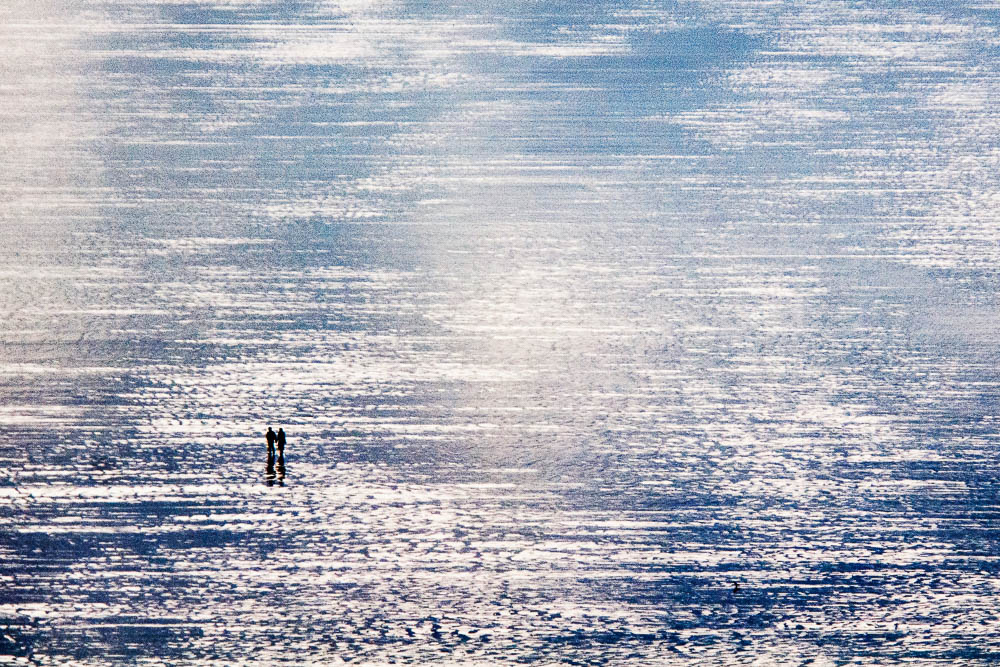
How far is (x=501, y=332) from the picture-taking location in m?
9.94

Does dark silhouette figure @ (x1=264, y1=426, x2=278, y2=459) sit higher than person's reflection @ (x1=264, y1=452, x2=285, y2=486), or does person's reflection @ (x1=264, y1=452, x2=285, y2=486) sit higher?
dark silhouette figure @ (x1=264, y1=426, x2=278, y2=459)

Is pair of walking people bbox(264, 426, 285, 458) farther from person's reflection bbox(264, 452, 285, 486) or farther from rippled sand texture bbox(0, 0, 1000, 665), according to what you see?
rippled sand texture bbox(0, 0, 1000, 665)

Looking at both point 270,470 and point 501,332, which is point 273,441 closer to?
point 270,470

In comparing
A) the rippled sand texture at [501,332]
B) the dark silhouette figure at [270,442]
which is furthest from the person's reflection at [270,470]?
the rippled sand texture at [501,332]

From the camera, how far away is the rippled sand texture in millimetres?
7469

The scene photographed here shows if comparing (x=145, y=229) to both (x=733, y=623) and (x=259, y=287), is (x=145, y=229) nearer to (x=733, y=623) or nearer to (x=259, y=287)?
(x=259, y=287)

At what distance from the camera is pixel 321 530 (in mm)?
7949

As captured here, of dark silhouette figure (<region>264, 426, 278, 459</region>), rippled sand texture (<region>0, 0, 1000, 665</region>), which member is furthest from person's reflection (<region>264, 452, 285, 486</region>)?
rippled sand texture (<region>0, 0, 1000, 665</region>)

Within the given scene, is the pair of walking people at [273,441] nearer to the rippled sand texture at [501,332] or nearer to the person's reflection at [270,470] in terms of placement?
the person's reflection at [270,470]

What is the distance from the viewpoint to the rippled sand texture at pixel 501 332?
747 centimetres

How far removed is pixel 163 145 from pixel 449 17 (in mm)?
3907

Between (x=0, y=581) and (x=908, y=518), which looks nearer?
(x=0, y=581)

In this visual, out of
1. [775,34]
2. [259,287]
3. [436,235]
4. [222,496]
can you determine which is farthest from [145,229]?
[775,34]

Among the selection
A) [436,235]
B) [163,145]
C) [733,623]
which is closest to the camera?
[733,623]
